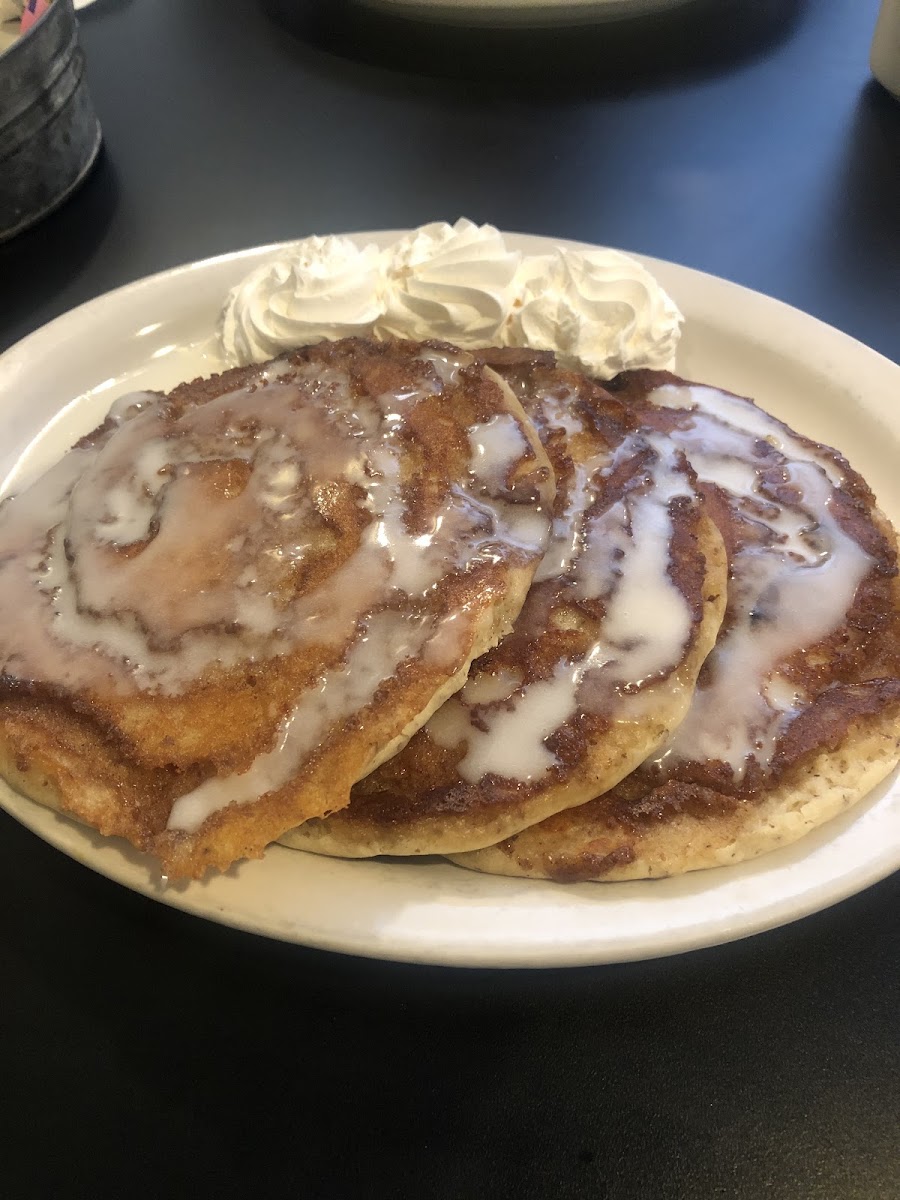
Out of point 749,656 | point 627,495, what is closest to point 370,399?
point 627,495

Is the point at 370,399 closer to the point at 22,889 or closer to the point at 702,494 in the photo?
the point at 702,494

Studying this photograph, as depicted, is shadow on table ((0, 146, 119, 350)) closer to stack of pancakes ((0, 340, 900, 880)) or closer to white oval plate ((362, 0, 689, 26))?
stack of pancakes ((0, 340, 900, 880))

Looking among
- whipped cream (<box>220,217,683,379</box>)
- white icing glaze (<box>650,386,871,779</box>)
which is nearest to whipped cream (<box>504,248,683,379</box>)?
whipped cream (<box>220,217,683,379</box>)

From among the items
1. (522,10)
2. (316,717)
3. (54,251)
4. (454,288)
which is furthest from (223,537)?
(522,10)

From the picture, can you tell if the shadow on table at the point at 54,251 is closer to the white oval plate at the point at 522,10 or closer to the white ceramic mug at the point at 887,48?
the white oval plate at the point at 522,10

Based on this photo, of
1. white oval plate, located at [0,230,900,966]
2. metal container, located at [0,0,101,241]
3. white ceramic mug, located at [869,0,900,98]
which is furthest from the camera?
white ceramic mug, located at [869,0,900,98]

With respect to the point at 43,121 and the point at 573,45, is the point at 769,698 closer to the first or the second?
the point at 43,121
